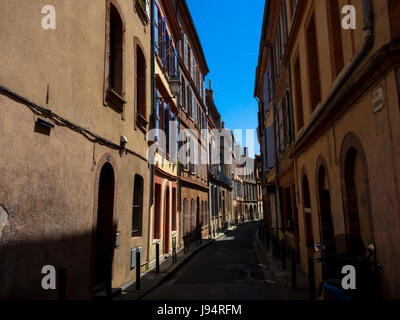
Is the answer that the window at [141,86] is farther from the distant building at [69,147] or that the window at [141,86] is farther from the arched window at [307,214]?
the arched window at [307,214]

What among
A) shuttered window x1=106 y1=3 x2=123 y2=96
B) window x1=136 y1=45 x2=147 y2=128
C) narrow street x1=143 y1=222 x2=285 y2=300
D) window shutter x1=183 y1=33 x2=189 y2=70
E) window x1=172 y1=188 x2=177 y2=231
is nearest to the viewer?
narrow street x1=143 y1=222 x2=285 y2=300

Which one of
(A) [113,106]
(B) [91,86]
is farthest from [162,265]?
(B) [91,86]

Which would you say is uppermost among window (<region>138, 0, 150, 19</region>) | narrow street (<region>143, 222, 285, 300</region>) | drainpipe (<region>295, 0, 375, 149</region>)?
window (<region>138, 0, 150, 19</region>)

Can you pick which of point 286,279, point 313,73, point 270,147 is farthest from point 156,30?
point 286,279

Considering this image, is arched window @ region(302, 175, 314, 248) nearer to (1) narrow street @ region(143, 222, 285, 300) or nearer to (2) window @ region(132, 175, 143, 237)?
(1) narrow street @ region(143, 222, 285, 300)

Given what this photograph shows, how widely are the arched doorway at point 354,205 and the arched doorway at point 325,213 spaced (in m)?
1.70

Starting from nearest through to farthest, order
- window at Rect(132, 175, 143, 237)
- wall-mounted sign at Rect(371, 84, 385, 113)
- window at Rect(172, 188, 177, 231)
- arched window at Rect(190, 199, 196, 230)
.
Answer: wall-mounted sign at Rect(371, 84, 385, 113)
window at Rect(132, 175, 143, 237)
window at Rect(172, 188, 177, 231)
arched window at Rect(190, 199, 196, 230)

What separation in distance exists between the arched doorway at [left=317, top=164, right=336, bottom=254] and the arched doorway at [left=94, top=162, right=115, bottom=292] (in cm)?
485

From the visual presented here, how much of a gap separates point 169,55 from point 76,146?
1023 centimetres

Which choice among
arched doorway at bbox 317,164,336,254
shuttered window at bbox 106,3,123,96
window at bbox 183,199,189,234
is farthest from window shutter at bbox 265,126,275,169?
shuttered window at bbox 106,3,123,96

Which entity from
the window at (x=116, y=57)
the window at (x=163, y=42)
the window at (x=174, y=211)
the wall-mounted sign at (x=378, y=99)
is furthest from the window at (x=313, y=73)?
the window at (x=174, y=211)

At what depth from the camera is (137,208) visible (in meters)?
9.59

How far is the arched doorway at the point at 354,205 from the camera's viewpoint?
17.2 feet

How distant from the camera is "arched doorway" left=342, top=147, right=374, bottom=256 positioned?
5.25 metres
